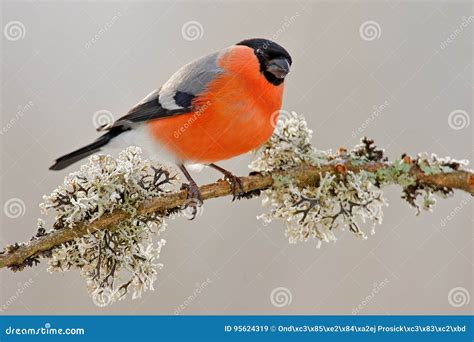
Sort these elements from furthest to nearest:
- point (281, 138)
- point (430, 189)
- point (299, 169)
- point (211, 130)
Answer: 1. point (211, 130)
2. point (281, 138)
3. point (299, 169)
4. point (430, 189)

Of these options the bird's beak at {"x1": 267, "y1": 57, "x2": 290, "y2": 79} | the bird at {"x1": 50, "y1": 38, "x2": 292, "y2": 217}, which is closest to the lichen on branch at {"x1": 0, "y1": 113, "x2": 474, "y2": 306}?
the bird at {"x1": 50, "y1": 38, "x2": 292, "y2": 217}

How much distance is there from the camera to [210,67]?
341cm

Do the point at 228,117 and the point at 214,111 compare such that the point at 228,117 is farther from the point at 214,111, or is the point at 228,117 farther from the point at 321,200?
the point at 321,200

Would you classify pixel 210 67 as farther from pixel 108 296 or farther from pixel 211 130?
pixel 108 296

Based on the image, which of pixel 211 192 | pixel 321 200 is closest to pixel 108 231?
pixel 211 192

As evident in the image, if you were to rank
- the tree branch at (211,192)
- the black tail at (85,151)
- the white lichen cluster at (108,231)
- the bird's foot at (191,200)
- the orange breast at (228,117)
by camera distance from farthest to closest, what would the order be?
the black tail at (85,151), the orange breast at (228,117), the bird's foot at (191,200), the white lichen cluster at (108,231), the tree branch at (211,192)

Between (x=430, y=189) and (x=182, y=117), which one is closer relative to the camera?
(x=430, y=189)

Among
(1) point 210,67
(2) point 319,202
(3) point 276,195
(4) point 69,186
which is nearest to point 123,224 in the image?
(4) point 69,186

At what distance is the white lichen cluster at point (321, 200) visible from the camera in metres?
2.53

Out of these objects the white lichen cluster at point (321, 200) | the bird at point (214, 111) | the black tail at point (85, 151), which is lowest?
the black tail at point (85, 151)

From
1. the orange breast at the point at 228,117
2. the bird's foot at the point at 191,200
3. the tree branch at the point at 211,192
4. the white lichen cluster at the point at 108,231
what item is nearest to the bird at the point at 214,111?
the orange breast at the point at 228,117

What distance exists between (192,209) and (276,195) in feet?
1.51

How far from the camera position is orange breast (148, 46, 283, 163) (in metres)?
3.09

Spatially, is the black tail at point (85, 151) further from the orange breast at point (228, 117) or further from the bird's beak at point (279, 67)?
the bird's beak at point (279, 67)
